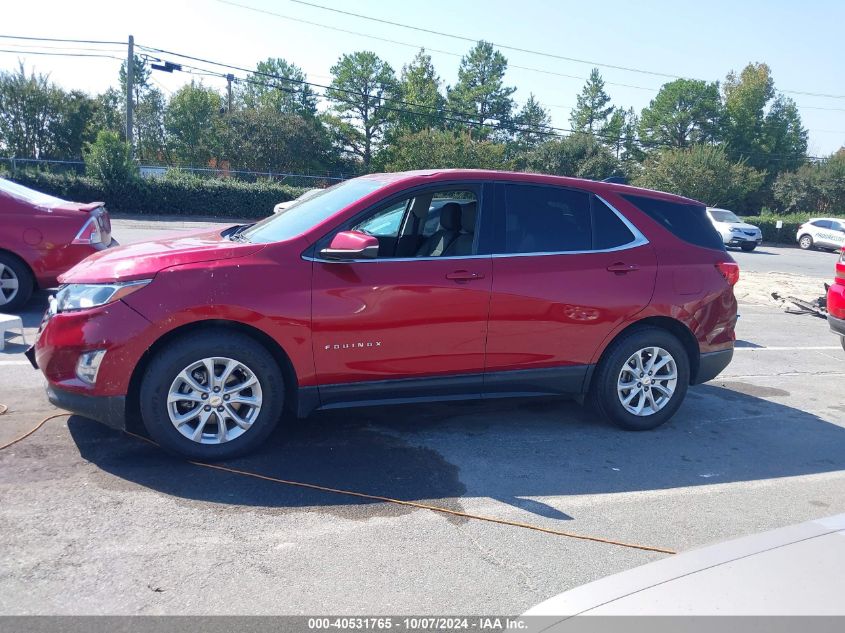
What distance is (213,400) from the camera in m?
4.54

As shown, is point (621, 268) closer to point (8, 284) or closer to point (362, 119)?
point (8, 284)

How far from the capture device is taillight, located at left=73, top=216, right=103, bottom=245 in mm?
8359

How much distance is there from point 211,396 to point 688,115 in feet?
262

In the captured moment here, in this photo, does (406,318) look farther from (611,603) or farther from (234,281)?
(611,603)

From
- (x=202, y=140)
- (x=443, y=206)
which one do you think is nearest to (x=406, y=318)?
(x=443, y=206)

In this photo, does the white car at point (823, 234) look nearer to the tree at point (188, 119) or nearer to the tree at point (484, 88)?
the tree at point (484, 88)

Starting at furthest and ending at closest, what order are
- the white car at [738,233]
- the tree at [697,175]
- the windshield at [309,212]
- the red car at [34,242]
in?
1. the tree at [697,175]
2. the white car at [738,233]
3. the red car at [34,242]
4. the windshield at [309,212]

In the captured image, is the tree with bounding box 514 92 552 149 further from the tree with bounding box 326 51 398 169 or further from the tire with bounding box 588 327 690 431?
the tire with bounding box 588 327 690 431

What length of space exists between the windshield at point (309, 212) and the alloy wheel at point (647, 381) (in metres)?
2.34

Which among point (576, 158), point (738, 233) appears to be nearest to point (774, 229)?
point (576, 158)

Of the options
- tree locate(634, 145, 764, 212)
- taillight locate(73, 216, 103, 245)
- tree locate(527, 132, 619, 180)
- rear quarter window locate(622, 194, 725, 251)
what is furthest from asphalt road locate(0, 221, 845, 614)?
tree locate(527, 132, 619, 180)

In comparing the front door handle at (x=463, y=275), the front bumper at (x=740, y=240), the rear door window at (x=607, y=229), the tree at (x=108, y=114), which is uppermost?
the tree at (x=108, y=114)

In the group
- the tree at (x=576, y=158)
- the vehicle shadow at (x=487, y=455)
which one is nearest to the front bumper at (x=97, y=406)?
the vehicle shadow at (x=487, y=455)

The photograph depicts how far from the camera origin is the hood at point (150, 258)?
4.47m
